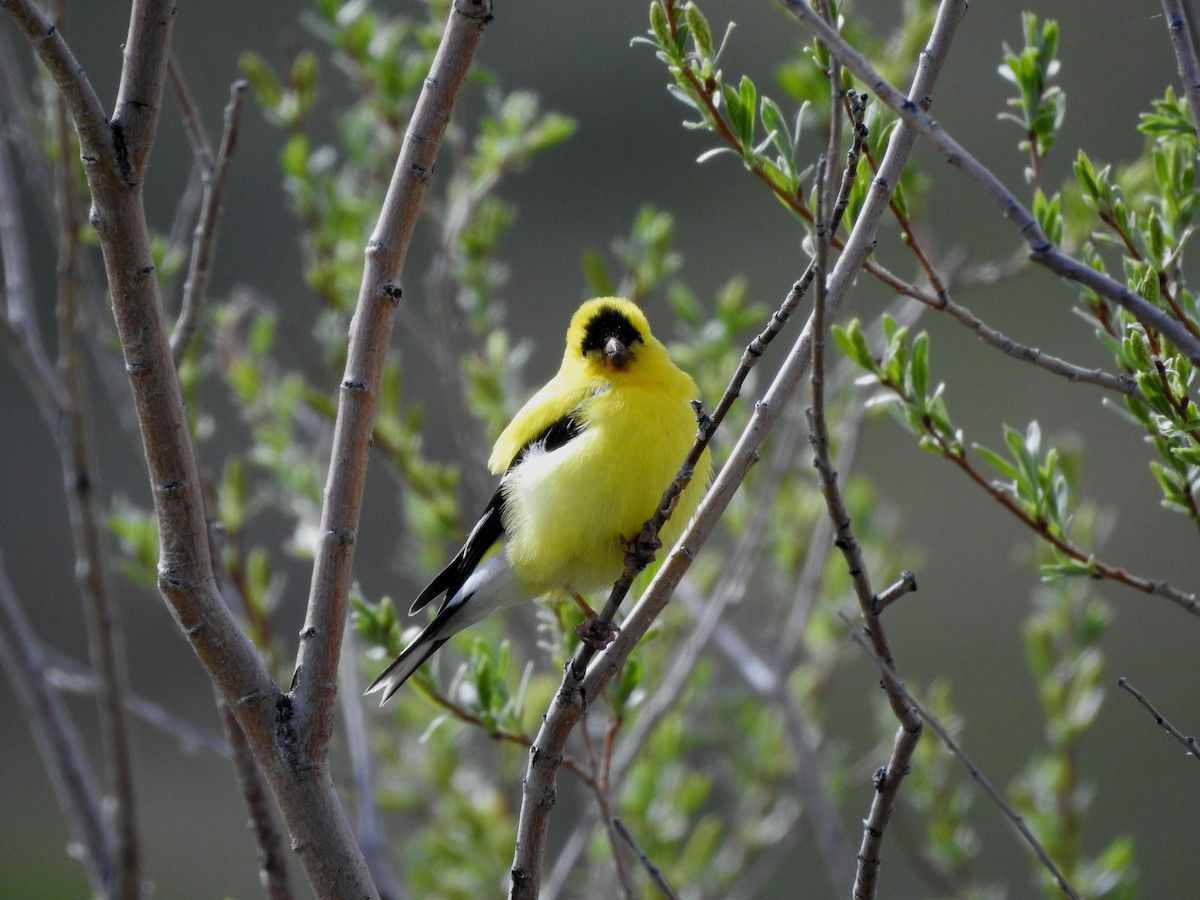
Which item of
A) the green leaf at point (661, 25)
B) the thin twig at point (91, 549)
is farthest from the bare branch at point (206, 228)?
the green leaf at point (661, 25)

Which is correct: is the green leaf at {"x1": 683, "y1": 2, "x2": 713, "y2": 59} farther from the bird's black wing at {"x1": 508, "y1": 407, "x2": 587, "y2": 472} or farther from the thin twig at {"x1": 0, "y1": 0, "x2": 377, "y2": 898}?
the bird's black wing at {"x1": 508, "y1": 407, "x2": 587, "y2": 472}

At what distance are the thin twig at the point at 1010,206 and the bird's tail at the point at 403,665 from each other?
1.16 meters

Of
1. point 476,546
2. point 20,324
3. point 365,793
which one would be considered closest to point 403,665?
point 365,793

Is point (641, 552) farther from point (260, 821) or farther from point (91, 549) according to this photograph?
point (91, 549)

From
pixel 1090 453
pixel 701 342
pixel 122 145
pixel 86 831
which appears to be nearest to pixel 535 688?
pixel 701 342

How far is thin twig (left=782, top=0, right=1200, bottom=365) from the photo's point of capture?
0.97 metres

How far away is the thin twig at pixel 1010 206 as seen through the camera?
3.18ft

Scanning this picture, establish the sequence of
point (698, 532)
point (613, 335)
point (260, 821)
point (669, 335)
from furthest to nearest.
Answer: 1. point (669, 335)
2. point (613, 335)
3. point (260, 821)
4. point (698, 532)

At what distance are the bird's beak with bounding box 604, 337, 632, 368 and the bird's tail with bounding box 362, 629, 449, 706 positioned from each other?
0.65 metres

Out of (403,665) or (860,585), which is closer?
(860,585)

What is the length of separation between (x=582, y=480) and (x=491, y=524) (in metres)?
0.22

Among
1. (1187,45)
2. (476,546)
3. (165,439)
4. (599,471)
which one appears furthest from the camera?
(476,546)

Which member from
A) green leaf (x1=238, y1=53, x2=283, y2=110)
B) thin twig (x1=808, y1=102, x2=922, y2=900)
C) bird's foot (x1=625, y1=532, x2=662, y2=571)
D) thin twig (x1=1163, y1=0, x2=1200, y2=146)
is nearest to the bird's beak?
bird's foot (x1=625, y1=532, x2=662, y2=571)

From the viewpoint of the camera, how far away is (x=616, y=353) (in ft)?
7.95
